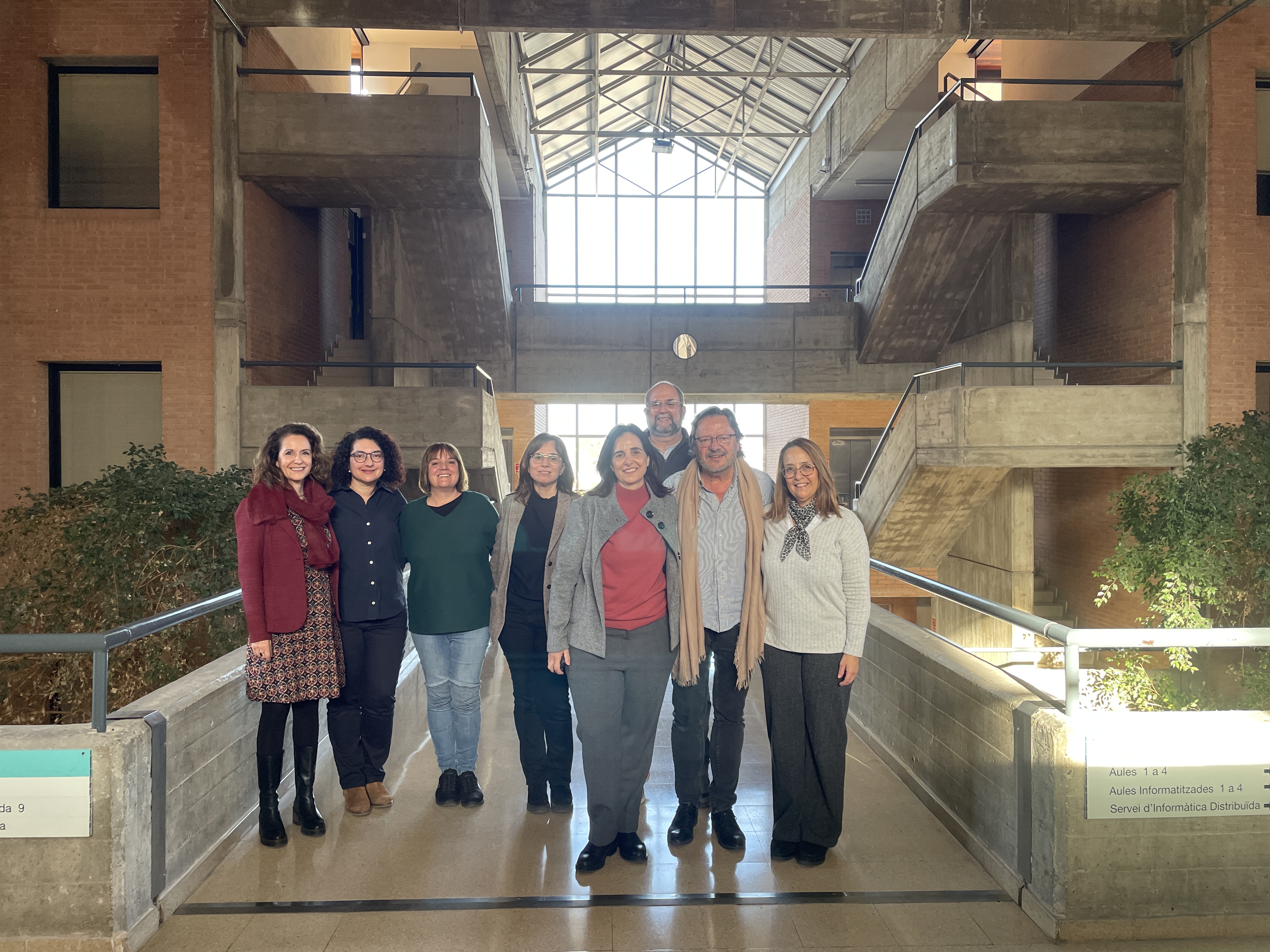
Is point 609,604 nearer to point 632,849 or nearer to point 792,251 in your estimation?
point 632,849

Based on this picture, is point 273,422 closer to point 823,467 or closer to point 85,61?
point 85,61

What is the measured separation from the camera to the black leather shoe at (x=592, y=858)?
386 cm

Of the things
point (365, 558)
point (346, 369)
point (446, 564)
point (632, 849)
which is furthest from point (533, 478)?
point (346, 369)

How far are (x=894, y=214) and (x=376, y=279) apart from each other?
767 centimetres

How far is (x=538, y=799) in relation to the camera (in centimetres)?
461

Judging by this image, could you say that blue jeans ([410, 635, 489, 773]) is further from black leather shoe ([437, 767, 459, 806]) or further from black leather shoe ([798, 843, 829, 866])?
black leather shoe ([798, 843, 829, 866])

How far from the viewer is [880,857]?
13.4 feet

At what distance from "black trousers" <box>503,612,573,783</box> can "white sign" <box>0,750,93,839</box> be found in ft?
5.96

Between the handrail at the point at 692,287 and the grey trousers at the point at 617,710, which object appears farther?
the handrail at the point at 692,287

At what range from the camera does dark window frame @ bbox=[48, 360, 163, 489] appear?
33.4 feet

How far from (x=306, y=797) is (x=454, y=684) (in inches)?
33.5

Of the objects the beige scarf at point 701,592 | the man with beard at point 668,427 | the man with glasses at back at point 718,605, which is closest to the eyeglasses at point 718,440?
the man with glasses at back at point 718,605

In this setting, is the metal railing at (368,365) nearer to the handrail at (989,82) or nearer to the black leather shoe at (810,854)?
the handrail at (989,82)

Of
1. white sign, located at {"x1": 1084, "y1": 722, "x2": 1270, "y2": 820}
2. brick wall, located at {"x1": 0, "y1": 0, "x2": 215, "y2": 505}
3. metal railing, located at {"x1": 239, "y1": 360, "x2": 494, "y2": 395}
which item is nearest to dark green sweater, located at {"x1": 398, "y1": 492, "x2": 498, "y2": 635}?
white sign, located at {"x1": 1084, "y1": 722, "x2": 1270, "y2": 820}
